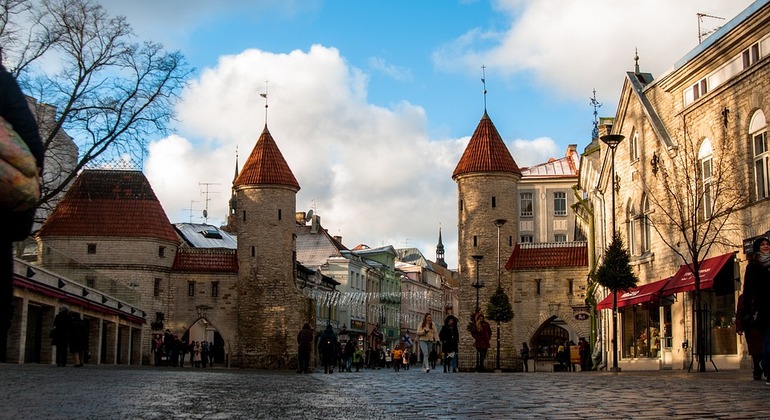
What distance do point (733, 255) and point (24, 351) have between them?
20.5m

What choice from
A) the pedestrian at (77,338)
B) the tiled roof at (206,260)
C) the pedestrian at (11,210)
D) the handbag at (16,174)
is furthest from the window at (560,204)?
the handbag at (16,174)

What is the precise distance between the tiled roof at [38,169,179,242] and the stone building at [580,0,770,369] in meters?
29.9

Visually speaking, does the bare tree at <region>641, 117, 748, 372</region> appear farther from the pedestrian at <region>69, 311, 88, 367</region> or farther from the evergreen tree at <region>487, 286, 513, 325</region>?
the evergreen tree at <region>487, 286, 513, 325</region>

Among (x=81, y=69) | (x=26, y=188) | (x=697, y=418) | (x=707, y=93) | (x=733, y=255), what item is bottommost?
(x=697, y=418)

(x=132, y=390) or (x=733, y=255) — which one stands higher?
(x=733, y=255)

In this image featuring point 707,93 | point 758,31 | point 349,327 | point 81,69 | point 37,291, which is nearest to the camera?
point 758,31

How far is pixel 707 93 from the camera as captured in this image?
89.9 feet

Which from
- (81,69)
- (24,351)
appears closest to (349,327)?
(81,69)

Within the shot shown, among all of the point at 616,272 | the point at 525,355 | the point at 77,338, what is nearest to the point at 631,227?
the point at 616,272

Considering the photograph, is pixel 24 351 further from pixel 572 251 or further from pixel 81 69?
pixel 572 251

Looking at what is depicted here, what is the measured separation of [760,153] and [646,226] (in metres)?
10.8

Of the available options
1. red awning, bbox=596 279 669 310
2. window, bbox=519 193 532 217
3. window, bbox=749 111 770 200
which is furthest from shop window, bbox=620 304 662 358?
window, bbox=519 193 532 217

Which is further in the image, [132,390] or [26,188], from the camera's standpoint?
[132,390]

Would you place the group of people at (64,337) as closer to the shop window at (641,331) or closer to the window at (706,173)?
the window at (706,173)
